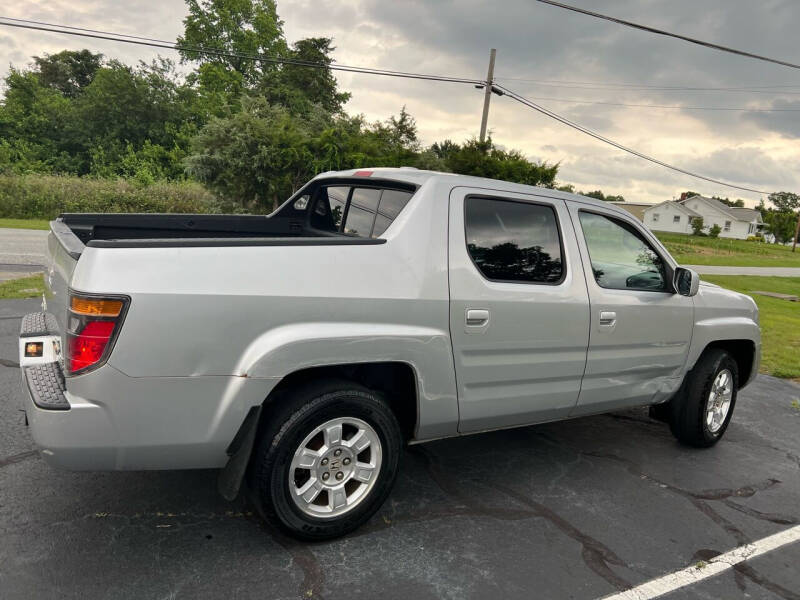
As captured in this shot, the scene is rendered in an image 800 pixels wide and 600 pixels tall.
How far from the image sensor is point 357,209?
3.71 metres

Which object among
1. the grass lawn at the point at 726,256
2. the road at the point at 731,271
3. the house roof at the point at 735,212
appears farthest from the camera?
the house roof at the point at 735,212

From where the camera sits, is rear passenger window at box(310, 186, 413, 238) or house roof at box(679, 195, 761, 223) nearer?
rear passenger window at box(310, 186, 413, 238)

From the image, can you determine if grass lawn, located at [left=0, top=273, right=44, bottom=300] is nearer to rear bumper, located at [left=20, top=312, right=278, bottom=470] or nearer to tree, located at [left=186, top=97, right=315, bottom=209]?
rear bumper, located at [left=20, top=312, right=278, bottom=470]

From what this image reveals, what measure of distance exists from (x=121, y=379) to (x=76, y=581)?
0.92 meters

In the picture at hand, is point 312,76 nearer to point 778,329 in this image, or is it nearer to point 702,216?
point 778,329

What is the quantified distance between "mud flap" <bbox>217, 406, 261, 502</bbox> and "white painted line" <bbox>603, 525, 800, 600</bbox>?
1.71 metres

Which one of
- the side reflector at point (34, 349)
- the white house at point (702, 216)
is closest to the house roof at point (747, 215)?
the white house at point (702, 216)

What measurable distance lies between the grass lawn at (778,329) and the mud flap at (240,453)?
7.11 meters

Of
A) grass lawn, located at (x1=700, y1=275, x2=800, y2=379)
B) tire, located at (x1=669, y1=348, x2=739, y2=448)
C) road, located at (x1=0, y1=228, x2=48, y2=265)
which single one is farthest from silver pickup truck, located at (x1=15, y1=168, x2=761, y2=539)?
road, located at (x1=0, y1=228, x2=48, y2=265)

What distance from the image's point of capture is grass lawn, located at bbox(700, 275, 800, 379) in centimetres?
763

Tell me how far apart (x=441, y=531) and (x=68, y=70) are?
6988 centimetres

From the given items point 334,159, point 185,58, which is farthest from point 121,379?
point 185,58

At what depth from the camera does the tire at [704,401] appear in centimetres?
440

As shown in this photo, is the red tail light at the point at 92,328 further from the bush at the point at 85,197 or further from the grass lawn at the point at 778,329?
the bush at the point at 85,197
